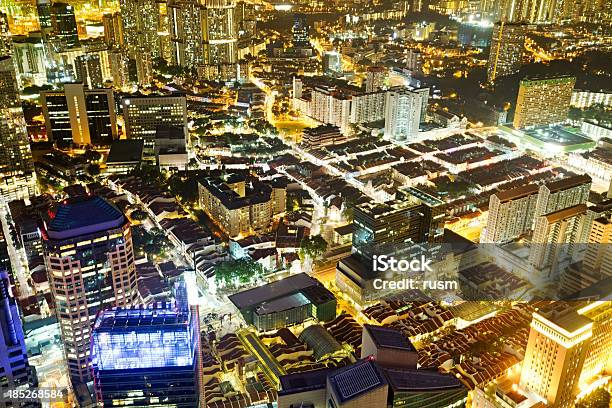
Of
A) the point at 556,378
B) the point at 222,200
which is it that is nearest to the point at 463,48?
the point at 222,200

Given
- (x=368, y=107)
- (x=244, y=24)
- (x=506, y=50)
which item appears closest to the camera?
(x=368, y=107)

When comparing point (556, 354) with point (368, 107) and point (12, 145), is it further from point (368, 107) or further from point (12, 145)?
point (368, 107)

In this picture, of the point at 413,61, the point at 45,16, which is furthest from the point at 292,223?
the point at 45,16

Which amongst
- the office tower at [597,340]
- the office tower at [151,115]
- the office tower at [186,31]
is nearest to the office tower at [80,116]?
the office tower at [151,115]

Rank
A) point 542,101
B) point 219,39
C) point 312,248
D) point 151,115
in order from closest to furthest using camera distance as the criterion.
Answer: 1. point 312,248
2. point 151,115
3. point 542,101
4. point 219,39

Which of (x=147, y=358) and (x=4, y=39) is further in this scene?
(x=4, y=39)

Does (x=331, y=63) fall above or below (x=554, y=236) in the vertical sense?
above

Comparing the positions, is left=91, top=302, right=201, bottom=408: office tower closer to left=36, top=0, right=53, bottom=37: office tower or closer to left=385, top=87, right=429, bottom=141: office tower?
left=385, top=87, right=429, bottom=141: office tower

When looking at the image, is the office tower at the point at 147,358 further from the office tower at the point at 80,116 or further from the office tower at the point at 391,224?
the office tower at the point at 80,116
